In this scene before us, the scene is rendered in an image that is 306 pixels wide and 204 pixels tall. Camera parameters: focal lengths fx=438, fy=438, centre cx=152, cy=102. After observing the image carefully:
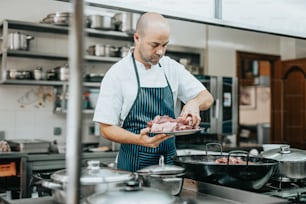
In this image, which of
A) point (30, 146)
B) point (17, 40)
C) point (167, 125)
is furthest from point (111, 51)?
point (167, 125)

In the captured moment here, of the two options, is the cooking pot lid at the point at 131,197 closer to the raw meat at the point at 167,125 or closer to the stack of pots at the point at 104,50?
the raw meat at the point at 167,125

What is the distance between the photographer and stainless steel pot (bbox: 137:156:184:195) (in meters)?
1.58

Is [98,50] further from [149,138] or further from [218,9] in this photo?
[149,138]

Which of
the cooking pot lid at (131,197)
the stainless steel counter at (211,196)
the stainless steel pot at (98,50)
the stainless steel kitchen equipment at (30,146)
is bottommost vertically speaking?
the stainless steel kitchen equipment at (30,146)

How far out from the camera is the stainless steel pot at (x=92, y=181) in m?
1.34

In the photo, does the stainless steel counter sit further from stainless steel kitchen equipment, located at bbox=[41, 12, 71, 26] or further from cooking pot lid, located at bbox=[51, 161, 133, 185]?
stainless steel kitchen equipment, located at bbox=[41, 12, 71, 26]

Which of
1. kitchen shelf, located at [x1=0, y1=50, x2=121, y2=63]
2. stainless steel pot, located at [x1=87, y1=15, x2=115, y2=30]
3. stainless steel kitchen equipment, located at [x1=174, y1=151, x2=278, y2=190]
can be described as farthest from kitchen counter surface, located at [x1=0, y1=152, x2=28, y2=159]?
stainless steel kitchen equipment, located at [x1=174, y1=151, x2=278, y2=190]

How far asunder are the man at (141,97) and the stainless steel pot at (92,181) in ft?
1.81

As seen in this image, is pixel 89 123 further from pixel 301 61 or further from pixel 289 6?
pixel 301 61

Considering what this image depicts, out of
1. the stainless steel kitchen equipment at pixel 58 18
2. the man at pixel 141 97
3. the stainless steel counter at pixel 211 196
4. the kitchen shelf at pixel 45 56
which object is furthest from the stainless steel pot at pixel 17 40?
the stainless steel counter at pixel 211 196

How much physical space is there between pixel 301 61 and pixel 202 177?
5595 millimetres

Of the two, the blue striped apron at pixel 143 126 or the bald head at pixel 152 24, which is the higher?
the bald head at pixel 152 24

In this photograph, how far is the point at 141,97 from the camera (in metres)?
2.15

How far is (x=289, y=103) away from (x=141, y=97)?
18.5 feet
